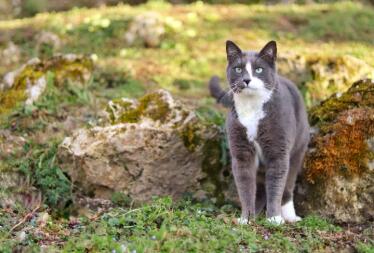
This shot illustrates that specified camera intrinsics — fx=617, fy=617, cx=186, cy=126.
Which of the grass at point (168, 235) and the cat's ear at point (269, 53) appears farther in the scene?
the cat's ear at point (269, 53)

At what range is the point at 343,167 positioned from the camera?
5.84 metres

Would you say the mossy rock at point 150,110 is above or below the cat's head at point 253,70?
below

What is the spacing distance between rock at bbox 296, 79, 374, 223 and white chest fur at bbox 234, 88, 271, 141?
856 millimetres

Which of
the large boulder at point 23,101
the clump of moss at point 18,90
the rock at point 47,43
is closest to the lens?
the large boulder at point 23,101

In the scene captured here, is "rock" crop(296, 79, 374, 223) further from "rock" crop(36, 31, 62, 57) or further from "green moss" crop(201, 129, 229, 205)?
"rock" crop(36, 31, 62, 57)

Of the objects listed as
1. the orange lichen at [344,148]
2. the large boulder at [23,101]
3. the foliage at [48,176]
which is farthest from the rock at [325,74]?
the foliage at [48,176]

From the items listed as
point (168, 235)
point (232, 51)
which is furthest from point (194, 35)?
point (168, 235)

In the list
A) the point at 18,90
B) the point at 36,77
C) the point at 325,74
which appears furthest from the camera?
the point at 325,74

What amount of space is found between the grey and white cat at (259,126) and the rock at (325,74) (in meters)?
3.07

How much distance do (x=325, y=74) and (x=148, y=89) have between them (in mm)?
2613

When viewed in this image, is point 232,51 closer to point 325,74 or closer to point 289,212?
point 289,212

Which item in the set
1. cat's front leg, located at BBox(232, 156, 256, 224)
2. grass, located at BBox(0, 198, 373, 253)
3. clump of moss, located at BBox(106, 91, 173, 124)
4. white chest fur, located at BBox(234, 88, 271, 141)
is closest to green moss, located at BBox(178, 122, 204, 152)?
clump of moss, located at BBox(106, 91, 173, 124)

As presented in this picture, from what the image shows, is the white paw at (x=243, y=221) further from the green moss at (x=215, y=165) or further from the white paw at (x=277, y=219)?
the green moss at (x=215, y=165)

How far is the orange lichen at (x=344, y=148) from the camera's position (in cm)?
583
